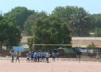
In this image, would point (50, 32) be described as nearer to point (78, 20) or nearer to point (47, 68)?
point (47, 68)

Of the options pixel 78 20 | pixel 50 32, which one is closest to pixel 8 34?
pixel 50 32

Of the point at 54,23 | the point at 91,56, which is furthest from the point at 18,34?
the point at 91,56

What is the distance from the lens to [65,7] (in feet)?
513

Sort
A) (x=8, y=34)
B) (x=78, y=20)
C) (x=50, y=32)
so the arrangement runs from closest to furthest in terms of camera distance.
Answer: (x=50, y=32), (x=8, y=34), (x=78, y=20)

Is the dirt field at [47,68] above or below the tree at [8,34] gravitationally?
below

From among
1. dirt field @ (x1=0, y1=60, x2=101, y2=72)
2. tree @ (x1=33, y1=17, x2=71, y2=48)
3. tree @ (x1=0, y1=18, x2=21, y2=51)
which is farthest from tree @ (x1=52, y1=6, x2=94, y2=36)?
dirt field @ (x1=0, y1=60, x2=101, y2=72)

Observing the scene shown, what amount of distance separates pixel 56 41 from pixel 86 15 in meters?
68.8

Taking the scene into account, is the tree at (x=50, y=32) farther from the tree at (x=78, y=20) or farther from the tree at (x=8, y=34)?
the tree at (x=78, y=20)

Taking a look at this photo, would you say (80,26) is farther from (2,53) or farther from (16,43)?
(2,53)

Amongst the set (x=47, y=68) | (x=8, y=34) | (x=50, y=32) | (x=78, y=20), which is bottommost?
(x=47, y=68)

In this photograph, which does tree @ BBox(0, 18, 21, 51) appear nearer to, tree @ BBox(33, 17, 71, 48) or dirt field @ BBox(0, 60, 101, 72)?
tree @ BBox(33, 17, 71, 48)

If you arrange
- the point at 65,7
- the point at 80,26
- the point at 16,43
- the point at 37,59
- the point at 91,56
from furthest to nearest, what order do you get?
the point at 65,7
the point at 80,26
the point at 16,43
the point at 91,56
the point at 37,59

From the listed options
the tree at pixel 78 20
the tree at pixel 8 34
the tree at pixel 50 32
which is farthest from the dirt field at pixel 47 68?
the tree at pixel 78 20

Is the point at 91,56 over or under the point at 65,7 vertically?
under
